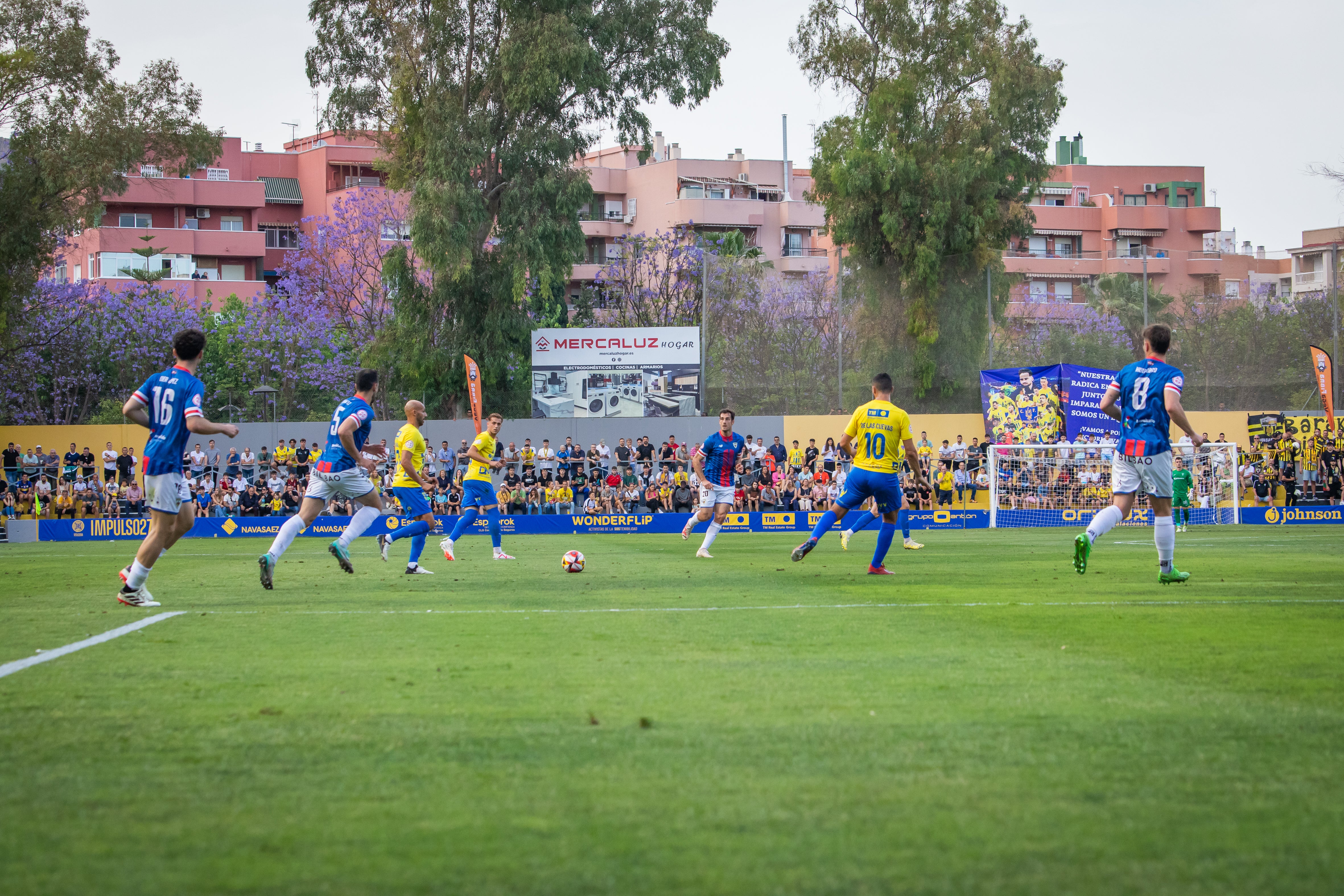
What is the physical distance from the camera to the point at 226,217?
7162 cm

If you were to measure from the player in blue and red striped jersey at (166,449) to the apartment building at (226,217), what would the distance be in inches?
2151

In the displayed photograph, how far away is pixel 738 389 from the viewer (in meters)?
35.7

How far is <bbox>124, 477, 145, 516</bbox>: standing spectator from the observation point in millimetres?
31016

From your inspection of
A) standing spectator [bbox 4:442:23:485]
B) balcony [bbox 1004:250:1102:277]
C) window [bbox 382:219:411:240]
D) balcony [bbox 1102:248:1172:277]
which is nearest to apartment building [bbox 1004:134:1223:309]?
balcony [bbox 1004:250:1102:277]

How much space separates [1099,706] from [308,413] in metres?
34.7

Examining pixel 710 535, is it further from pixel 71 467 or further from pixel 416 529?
pixel 71 467

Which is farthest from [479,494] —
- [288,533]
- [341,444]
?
[288,533]

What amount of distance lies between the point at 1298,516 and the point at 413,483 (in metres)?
22.7

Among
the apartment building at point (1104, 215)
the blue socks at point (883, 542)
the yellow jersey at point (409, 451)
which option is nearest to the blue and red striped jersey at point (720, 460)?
the yellow jersey at point (409, 451)

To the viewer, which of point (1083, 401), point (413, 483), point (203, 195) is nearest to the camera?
point (413, 483)

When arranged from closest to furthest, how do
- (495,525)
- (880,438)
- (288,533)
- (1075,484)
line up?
1. (288,533)
2. (880,438)
3. (495,525)
4. (1075,484)

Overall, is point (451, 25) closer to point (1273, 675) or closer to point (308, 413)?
point (308, 413)

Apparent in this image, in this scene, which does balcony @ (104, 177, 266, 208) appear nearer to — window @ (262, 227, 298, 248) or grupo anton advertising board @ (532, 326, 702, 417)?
window @ (262, 227, 298, 248)

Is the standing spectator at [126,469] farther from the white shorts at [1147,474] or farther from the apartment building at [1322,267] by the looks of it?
the apartment building at [1322,267]
